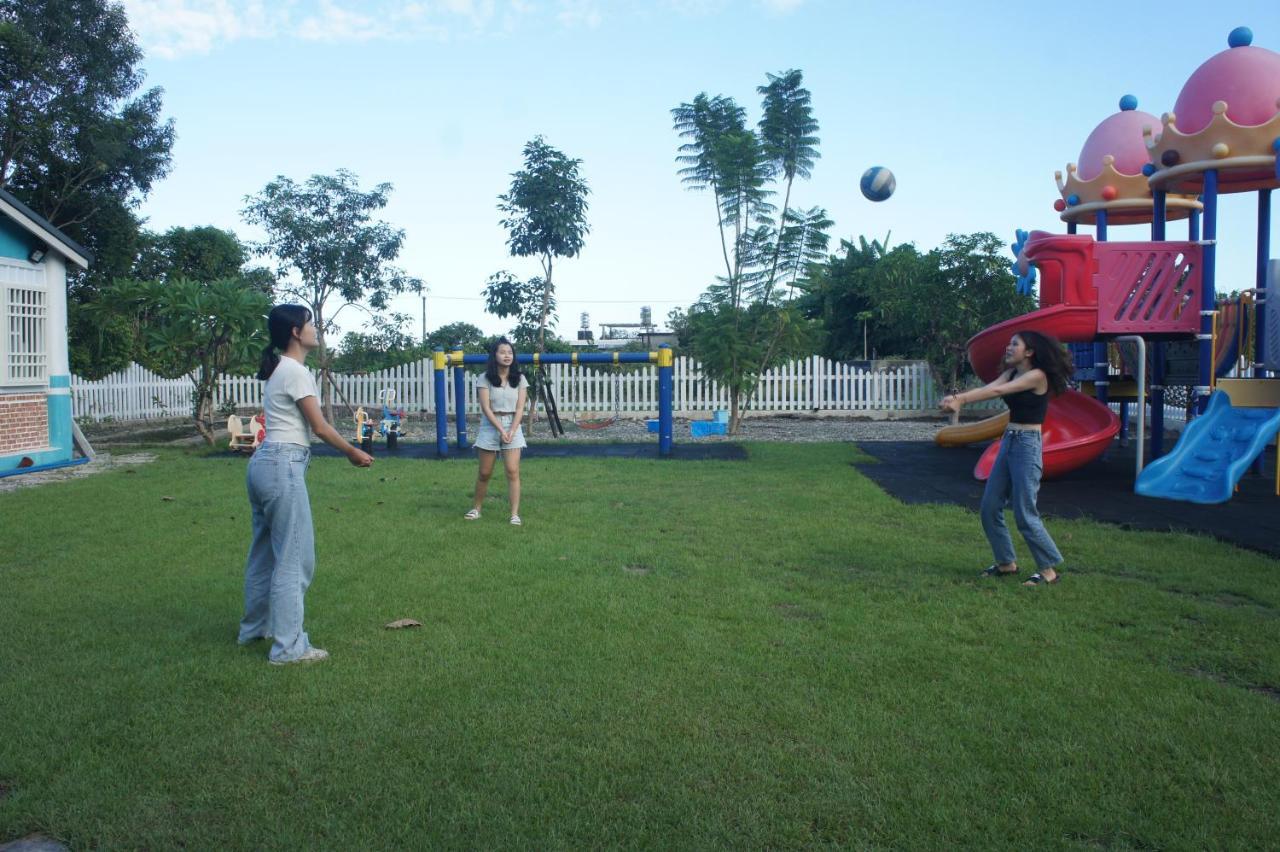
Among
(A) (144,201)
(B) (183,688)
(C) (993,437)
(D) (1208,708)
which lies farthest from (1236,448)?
(A) (144,201)

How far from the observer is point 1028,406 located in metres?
6.00

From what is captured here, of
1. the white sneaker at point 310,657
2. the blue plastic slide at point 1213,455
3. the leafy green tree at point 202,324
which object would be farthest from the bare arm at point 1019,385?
the leafy green tree at point 202,324

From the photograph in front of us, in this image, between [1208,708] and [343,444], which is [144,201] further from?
[1208,708]

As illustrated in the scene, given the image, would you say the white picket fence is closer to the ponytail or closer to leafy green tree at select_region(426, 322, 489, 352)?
leafy green tree at select_region(426, 322, 489, 352)

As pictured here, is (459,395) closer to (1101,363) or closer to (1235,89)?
(1101,363)

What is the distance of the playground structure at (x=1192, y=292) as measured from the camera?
34.7 feet

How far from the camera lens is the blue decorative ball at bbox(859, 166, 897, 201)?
15.6 meters

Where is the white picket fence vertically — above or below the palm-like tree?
below

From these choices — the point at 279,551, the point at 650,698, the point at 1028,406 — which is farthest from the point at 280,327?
the point at 1028,406

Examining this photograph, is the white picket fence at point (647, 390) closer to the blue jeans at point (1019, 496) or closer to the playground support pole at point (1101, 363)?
the playground support pole at point (1101, 363)

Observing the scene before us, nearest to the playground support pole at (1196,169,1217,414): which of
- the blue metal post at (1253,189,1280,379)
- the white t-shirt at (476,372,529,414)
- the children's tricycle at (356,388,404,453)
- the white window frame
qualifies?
the blue metal post at (1253,189,1280,379)

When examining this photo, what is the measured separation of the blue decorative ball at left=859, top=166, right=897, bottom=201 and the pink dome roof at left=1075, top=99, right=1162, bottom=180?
2925 mm

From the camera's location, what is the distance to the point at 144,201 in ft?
88.6

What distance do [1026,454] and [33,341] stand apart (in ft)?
45.0
